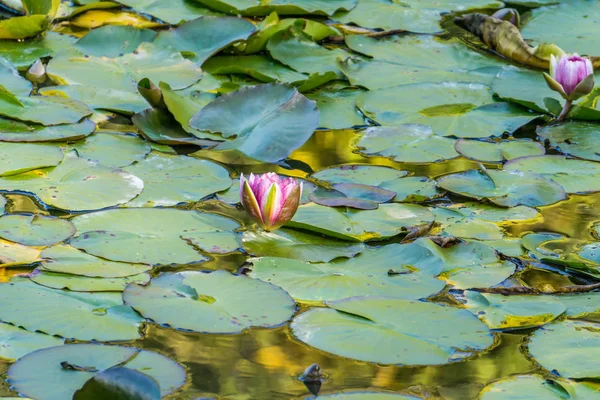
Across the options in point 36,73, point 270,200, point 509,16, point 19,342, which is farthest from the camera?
point 509,16

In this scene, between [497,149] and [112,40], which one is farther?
[112,40]

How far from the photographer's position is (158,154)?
9.05 feet

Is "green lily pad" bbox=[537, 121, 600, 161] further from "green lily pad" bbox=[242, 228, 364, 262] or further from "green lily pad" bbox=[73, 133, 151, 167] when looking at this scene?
"green lily pad" bbox=[73, 133, 151, 167]

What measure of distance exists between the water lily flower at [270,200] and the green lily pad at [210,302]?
243mm

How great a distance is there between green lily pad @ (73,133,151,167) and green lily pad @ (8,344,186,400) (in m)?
1.03

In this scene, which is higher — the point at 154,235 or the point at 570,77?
the point at 570,77

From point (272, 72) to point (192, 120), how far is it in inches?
26.5

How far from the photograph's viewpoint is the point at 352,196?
255 centimetres

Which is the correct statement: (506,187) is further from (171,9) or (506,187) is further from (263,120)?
(171,9)

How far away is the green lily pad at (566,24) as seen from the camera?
3.86 m

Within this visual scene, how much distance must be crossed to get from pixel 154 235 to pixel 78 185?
39 centimetres

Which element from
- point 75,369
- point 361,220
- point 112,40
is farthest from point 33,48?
point 75,369

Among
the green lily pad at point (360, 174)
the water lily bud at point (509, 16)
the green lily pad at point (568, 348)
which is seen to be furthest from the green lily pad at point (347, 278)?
the water lily bud at point (509, 16)

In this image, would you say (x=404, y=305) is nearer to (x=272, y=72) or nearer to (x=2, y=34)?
(x=272, y=72)
